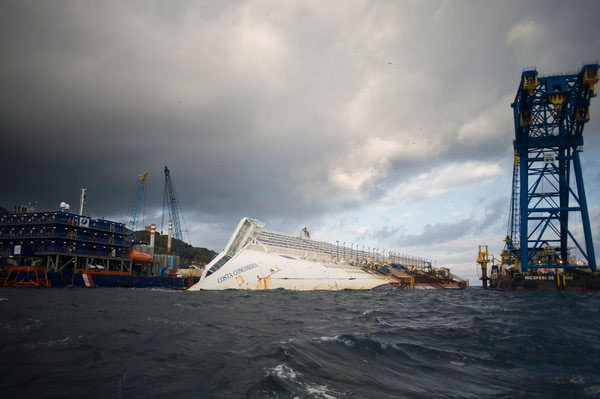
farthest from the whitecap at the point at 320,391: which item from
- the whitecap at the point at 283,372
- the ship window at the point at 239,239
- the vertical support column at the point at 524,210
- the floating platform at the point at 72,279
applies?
the floating platform at the point at 72,279

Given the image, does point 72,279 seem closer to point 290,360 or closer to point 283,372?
point 290,360

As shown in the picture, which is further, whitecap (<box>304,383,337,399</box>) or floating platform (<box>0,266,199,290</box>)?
floating platform (<box>0,266,199,290</box>)

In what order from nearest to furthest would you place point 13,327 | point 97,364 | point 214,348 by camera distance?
point 97,364 → point 214,348 → point 13,327

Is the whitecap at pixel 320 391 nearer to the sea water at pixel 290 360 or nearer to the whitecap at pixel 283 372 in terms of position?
the sea water at pixel 290 360

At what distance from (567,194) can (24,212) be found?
81026 millimetres

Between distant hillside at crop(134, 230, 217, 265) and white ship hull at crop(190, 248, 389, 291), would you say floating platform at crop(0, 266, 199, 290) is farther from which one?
distant hillside at crop(134, 230, 217, 265)

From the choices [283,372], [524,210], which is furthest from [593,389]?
[524,210]

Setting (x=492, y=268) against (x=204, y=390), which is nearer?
(x=204, y=390)

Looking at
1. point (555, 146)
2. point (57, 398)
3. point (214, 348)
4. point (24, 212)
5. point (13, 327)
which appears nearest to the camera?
point (57, 398)

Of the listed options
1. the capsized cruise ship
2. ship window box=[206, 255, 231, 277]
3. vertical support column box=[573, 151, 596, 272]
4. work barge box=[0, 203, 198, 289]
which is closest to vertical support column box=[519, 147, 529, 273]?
vertical support column box=[573, 151, 596, 272]

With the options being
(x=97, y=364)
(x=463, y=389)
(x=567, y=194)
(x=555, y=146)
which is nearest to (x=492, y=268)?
(x=567, y=194)

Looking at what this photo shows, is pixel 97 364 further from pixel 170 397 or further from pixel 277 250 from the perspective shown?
pixel 277 250

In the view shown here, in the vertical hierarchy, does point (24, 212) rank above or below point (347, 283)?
above

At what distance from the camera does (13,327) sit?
9664mm
